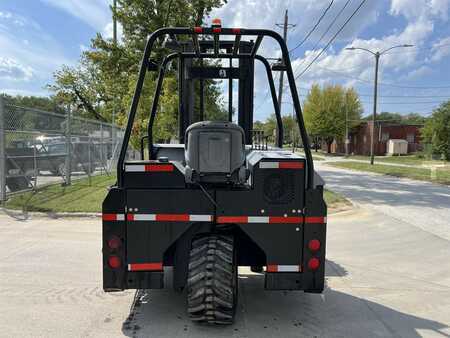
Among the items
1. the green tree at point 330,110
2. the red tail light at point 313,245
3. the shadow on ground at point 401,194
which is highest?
the green tree at point 330,110

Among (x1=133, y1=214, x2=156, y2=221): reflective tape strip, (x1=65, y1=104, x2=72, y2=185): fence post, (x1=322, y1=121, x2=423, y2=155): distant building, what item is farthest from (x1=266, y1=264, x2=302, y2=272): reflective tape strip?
(x1=322, y1=121, x2=423, y2=155): distant building

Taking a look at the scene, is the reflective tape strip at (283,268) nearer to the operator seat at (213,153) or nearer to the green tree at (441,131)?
the operator seat at (213,153)

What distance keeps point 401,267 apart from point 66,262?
4.81 m

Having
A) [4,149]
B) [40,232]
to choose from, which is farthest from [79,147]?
[40,232]

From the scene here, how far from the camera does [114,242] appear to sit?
3410mm

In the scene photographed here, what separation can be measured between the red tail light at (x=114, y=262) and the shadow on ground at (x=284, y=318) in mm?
585

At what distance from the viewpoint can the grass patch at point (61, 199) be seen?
8.94 m

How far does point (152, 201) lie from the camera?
338 cm

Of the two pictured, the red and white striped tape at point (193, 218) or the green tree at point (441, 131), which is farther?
the green tree at point (441, 131)

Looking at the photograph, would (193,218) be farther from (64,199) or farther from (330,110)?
(330,110)

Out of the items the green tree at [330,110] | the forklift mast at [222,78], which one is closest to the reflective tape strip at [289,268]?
the forklift mast at [222,78]

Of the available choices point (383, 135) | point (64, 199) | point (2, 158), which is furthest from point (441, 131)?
point (2, 158)

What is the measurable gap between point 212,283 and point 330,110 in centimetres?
5324

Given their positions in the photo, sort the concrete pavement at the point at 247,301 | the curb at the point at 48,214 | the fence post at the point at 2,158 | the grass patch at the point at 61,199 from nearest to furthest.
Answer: the concrete pavement at the point at 247,301 → the curb at the point at 48,214 → the grass patch at the point at 61,199 → the fence post at the point at 2,158
